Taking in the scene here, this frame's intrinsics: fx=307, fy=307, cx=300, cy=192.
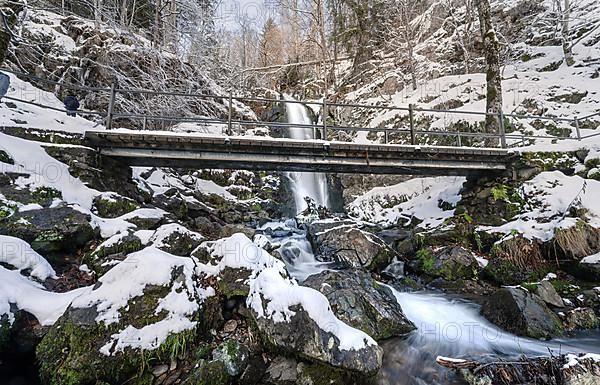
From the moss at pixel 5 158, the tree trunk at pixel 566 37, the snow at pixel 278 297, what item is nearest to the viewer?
the snow at pixel 278 297

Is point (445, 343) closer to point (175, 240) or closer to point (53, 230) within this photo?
point (175, 240)

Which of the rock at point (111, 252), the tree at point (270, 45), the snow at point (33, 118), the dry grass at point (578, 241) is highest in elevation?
the tree at point (270, 45)

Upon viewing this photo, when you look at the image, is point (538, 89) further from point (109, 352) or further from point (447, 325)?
point (109, 352)

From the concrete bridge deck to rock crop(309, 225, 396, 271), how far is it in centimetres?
Answer: 171

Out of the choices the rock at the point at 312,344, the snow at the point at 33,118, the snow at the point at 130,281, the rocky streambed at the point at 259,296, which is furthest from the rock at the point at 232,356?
the snow at the point at 33,118

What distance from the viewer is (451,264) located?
6.83 metres

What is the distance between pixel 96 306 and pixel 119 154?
4.94 meters

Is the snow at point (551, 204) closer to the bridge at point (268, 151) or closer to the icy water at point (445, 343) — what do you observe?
the bridge at point (268, 151)

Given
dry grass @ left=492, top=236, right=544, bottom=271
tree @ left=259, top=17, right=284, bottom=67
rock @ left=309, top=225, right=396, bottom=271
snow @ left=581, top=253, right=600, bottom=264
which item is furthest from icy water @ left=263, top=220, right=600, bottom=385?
tree @ left=259, top=17, right=284, bottom=67

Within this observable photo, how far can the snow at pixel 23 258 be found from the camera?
156 inches

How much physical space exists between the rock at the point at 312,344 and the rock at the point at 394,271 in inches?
157

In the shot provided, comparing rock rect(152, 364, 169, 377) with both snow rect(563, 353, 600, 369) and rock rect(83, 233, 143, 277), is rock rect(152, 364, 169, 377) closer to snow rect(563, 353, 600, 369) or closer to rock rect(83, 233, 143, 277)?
rock rect(83, 233, 143, 277)

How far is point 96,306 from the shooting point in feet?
10.4

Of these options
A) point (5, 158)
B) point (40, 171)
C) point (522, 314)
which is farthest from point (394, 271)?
point (5, 158)
